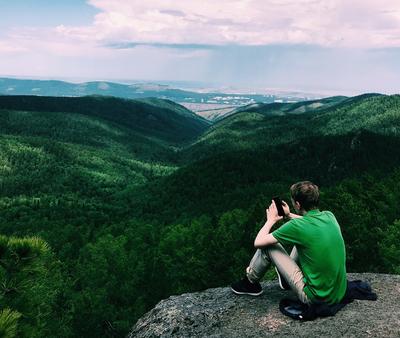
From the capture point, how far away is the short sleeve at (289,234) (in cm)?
1357

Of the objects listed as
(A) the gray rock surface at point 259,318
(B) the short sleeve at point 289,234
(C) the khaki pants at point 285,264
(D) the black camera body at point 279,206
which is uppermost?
(D) the black camera body at point 279,206

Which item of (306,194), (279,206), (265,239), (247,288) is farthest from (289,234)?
(247,288)

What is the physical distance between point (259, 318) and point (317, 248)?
11.5 ft

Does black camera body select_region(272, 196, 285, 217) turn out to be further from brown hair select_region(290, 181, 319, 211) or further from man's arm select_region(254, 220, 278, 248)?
brown hair select_region(290, 181, 319, 211)

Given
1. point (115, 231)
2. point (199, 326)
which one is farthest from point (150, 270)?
point (199, 326)

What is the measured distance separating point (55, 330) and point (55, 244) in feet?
233

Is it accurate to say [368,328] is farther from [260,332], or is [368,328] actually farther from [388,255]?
[388,255]

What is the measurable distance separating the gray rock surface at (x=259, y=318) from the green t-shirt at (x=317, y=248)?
1128 mm

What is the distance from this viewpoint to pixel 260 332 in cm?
1411

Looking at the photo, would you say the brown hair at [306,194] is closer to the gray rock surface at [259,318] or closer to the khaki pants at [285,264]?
the khaki pants at [285,264]

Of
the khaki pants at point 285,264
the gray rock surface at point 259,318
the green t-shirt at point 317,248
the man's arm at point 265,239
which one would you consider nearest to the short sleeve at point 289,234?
the green t-shirt at point 317,248

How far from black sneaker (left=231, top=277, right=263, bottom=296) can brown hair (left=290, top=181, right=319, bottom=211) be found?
4.46 metres

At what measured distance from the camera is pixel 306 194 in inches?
538

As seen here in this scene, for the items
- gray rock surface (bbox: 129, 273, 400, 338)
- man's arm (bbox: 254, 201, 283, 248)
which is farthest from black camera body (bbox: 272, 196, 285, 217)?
gray rock surface (bbox: 129, 273, 400, 338)
